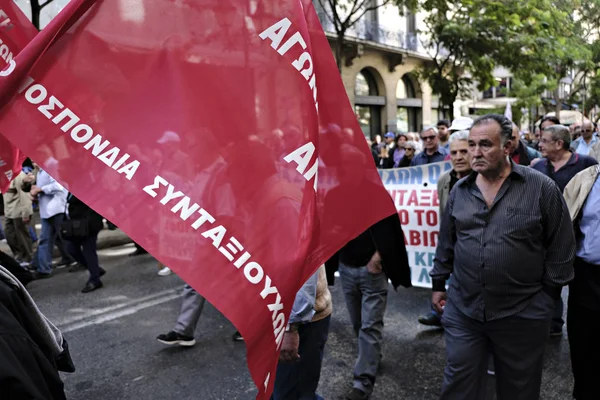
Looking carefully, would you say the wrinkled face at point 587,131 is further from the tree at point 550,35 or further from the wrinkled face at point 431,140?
the tree at point 550,35

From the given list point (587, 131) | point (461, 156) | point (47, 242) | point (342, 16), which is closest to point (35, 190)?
point (47, 242)

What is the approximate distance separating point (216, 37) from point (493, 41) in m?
18.4

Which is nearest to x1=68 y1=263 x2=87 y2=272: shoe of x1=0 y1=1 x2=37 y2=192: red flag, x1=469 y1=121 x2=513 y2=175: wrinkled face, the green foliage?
x1=0 y1=1 x2=37 y2=192: red flag

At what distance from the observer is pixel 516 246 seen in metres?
2.55

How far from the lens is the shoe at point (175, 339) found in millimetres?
4324

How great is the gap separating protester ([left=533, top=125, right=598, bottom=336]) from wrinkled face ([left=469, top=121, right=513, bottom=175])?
1.98 m

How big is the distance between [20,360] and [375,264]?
260 cm

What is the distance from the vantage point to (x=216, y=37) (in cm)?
147

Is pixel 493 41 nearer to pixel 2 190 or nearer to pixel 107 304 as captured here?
pixel 107 304

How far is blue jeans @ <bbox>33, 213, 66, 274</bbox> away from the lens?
23.9ft

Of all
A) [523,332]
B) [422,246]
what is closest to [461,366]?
[523,332]

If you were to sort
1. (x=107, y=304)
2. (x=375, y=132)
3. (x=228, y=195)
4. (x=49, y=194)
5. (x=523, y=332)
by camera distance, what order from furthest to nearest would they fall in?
(x=375, y=132) < (x=49, y=194) < (x=107, y=304) < (x=523, y=332) < (x=228, y=195)

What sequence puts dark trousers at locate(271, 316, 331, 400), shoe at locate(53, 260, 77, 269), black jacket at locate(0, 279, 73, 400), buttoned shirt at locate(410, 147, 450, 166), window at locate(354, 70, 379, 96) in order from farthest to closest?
window at locate(354, 70, 379, 96)
shoe at locate(53, 260, 77, 269)
buttoned shirt at locate(410, 147, 450, 166)
dark trousers at locate(271, 316, 331, 400)
black jacket at locate(0, 279, 73, 400)

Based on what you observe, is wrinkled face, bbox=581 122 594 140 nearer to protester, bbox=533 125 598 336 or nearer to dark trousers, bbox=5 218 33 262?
protester, bbox=533 125 598 336
